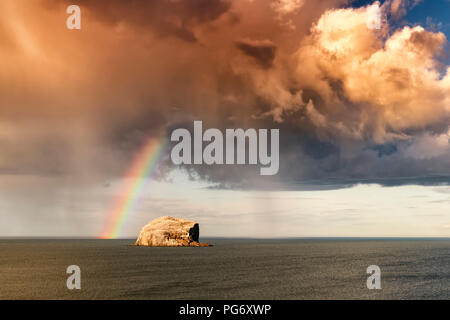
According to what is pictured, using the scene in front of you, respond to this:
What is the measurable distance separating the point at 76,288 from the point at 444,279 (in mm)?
66563

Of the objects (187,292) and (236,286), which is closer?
(187,292)

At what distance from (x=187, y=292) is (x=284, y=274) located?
98.4 feet

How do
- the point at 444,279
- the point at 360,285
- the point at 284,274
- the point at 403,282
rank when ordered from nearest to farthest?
1. the point at 360,285
2. the point at 403,282
3. the point at 444,279
4. the point at 284,274
